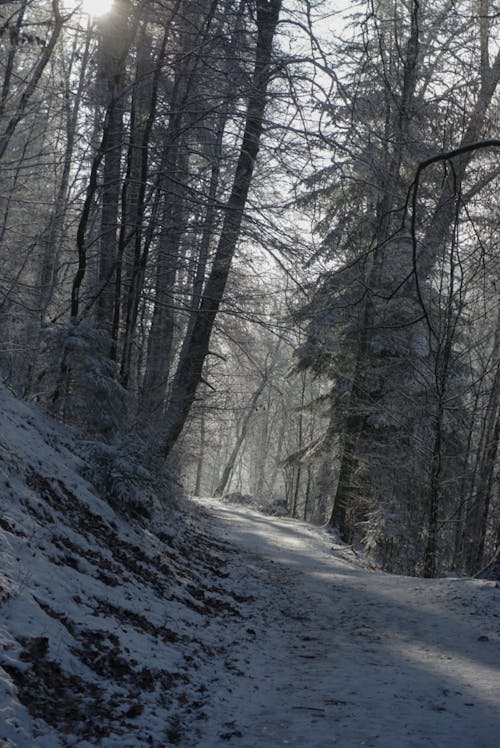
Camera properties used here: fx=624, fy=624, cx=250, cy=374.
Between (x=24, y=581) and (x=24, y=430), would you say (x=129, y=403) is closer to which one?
(x=24, y=430)

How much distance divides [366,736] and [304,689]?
3.32 ft

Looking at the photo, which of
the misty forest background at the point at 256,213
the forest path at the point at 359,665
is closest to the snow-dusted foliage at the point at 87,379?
the misty forest background at the point at 256,213

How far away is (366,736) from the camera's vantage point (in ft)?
11.9

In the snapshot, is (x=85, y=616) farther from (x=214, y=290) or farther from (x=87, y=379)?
(x=214, y=290)

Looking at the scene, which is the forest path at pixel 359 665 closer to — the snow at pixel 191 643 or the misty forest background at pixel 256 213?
the snow at pixel 191 643

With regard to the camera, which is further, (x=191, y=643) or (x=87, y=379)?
(x=87, y=379)

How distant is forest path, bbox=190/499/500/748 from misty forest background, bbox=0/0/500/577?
1.83 metres

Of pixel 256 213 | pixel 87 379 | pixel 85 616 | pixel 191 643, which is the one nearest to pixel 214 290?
pixel 256 213

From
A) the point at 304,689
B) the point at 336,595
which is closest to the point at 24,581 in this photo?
the point at 304,689

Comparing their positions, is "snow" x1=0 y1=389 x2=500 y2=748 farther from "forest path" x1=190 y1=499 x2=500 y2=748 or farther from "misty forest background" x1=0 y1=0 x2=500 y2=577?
"misty forest background" x1=0 y1=0 x2=500 y2=577

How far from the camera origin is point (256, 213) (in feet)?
30.1

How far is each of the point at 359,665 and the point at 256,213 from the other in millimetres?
6264

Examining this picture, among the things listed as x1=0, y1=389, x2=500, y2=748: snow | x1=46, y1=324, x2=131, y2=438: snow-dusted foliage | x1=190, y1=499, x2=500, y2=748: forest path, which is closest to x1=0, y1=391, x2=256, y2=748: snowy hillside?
x1=0, y1=389, x2=500, y2=748: snow

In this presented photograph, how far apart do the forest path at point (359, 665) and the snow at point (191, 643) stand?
0.06ft
